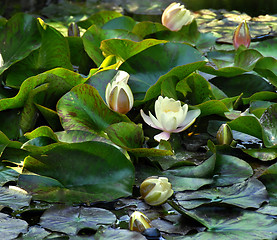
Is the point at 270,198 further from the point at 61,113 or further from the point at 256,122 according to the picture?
the point at 61,113

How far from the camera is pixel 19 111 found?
1515mm

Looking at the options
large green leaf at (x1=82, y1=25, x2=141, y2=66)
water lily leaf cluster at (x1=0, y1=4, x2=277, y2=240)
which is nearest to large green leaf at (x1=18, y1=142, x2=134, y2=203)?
water lily leaf cluster at (x1=0, y1=4, x2=277, y2=240)

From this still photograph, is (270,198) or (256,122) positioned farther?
(256,122)

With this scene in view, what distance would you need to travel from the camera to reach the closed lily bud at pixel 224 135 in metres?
1.42

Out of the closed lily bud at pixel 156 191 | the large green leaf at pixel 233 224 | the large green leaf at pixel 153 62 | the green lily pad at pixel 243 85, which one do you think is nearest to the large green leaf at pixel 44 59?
the large green leaf at pixel 153 62

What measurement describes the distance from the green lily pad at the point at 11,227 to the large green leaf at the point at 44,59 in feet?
2.17

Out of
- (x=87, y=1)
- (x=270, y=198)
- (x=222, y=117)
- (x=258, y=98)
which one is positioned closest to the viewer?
(x=270, y=198)

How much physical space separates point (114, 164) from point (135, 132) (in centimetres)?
15

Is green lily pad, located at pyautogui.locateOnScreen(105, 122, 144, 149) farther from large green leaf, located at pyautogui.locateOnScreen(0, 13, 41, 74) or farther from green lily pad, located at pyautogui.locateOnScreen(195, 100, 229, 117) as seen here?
large green leaf, located at pyautogui.locateOnScreen(0, 13, 41, 74)

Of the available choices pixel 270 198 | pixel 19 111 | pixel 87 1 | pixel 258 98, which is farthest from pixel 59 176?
pixel 87 1

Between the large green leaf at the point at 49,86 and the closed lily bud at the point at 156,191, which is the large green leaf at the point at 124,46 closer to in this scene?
the large green leaf at the point at 49,86

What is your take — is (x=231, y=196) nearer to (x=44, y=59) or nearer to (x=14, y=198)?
(x=14, y=198)

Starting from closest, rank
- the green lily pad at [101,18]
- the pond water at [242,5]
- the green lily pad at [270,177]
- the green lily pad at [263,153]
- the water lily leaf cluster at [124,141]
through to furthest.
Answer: the water lily leaf cluster at [124,141] → the green lily pad at [270,177] → the green lily pad at [263,153] → the green lily pad at [101,18] → the pond water at [242,5]

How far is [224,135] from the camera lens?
143 cm
